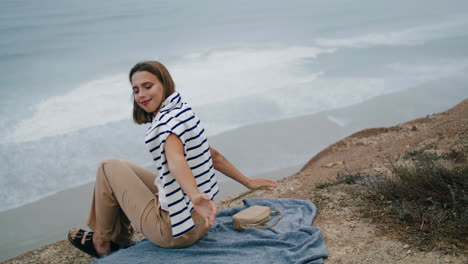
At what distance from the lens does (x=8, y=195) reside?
24.7ft

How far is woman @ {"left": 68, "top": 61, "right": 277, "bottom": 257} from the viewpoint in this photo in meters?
3.06

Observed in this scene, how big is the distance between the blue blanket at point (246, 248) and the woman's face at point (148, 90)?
3.49ft

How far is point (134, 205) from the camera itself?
11.6 ft

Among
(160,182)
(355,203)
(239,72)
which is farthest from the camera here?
(239,72)

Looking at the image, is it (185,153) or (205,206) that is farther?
(185,153)

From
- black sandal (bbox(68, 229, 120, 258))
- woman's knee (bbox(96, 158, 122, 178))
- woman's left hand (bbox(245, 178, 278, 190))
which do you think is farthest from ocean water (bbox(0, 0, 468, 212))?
woman's knee (bbox(96, 158, 122, 178))

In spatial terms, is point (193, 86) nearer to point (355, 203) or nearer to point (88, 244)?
point (355, 203)

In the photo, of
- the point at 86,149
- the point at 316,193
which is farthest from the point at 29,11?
the point at 316,193

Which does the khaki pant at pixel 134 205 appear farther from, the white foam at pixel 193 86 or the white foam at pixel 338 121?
the white foam at pixel 338 121

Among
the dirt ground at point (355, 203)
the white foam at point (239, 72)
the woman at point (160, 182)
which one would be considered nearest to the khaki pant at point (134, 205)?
the woman at point (160, 182)

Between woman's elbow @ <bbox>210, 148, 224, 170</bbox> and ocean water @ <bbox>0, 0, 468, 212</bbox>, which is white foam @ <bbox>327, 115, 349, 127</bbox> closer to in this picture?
ocean water @ <bbox>0, 0, 468, 212</bbox>

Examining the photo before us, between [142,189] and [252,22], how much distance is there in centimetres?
2426

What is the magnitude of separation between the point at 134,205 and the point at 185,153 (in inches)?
25.0

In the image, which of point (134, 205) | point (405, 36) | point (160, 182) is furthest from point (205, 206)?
point (405, 36)
